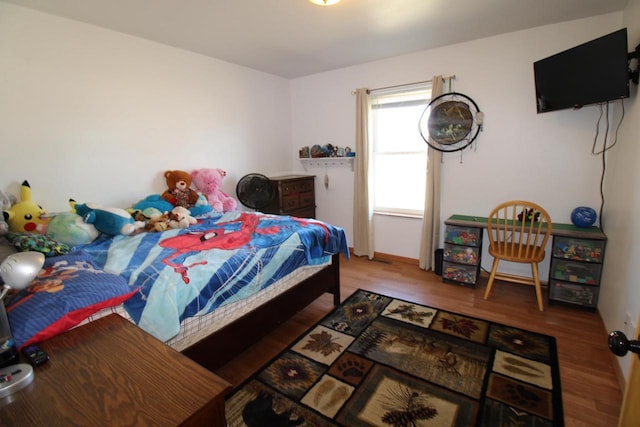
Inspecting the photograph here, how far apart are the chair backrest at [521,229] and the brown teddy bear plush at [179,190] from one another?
109 inches

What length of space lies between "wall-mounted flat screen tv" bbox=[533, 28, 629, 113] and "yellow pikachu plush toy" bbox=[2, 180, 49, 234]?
12.7 ft

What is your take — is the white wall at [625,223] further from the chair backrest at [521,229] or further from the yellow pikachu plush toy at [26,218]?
the yellow pikachu plush toy at [26,218]

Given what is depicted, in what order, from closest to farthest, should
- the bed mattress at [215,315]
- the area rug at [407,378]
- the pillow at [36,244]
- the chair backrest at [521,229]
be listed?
the bed mattress at [215,315], the area rug at [407,378], the pillow at [36,244], the chair backrest at [521,229]

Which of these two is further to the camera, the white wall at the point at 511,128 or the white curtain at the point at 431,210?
the white curtain at the point at 431,210

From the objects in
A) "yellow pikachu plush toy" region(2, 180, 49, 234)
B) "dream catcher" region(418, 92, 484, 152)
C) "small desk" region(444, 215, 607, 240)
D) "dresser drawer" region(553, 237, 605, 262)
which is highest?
"dream catcher" region(418, 92, 484, 152)

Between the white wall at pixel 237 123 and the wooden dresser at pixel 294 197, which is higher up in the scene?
the white wall at pixel 237 123

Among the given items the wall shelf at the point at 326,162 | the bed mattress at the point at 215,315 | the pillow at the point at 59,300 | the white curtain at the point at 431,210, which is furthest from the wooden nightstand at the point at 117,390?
the wall shelf at the point at 326,162

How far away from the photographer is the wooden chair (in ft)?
8.34

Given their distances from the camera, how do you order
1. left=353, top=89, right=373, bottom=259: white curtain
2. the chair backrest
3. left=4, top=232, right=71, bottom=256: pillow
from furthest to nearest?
left=353, top=89, right=373, bottom=259: white curtain < the chair backrest < left=4, top=232, right=71, bottom=256: pillow

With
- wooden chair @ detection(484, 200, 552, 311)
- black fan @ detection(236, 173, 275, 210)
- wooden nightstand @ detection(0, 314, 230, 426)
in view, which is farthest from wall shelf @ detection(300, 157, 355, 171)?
wooden nightstand @ detection(0, 314, 230, 426)

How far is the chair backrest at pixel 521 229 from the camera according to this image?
2537mm

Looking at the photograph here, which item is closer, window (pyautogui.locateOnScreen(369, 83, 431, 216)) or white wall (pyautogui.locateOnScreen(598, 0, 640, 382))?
white wall (pyautogui.locateOnScreen(598, 0, 640, 382))

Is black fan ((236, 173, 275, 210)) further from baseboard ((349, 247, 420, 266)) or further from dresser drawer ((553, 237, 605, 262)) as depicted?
dresser drawer ((553, 237, 605, 262))

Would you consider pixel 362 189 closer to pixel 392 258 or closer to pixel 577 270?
pixel 392 258
